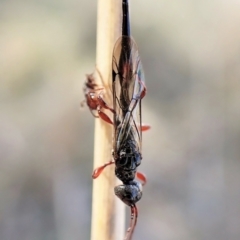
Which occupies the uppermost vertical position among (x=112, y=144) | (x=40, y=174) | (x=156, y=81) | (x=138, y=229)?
(x=156, y=81)

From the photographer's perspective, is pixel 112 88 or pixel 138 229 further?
pixel 138 229

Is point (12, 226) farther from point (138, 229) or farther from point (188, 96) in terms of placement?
point (188, 96)

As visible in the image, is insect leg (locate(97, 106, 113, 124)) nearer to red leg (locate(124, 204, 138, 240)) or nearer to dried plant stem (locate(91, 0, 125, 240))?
dried plant stem (locate(91, 0, 125, 240))

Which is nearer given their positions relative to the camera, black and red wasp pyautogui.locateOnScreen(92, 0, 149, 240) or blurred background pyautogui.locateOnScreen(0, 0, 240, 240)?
black and red wasp pyautogui.locateOnScreen(92, 0, 149, 240)

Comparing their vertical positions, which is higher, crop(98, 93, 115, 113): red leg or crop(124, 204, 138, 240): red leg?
crop(98, 93, 115, 113): red leg

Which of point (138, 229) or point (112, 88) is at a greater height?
point (112, 88)

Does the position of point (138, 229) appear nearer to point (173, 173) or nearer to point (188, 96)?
point (173, 173)

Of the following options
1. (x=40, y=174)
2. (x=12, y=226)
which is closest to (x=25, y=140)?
(x=40, y=174)

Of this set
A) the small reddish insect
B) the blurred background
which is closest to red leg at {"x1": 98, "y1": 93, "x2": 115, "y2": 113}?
the small reddish insect
